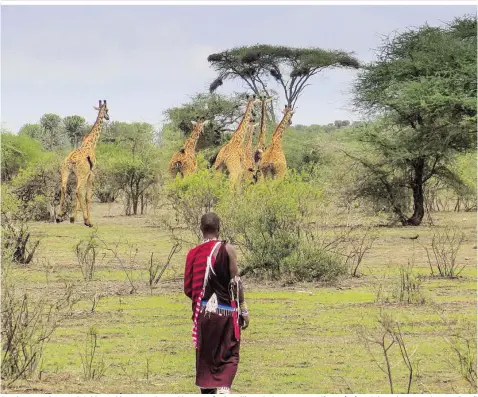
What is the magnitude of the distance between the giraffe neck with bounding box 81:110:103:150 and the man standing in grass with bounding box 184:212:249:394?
58.8ft

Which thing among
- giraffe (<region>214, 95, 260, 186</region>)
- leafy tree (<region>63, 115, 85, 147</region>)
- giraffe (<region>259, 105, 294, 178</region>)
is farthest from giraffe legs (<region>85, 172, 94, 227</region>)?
leafy tree (<region>63, 115, 85, 147</region>)

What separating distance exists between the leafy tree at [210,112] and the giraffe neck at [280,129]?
1088 cm

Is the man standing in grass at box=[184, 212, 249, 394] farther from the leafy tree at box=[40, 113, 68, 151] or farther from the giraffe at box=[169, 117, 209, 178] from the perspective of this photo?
the leafy tree at box=[40, 113, 68, 151]

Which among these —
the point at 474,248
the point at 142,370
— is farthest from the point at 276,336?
the point at 474,248

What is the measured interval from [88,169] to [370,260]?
990 cm

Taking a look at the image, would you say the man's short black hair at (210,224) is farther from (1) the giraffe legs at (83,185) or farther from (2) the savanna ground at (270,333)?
(1) the giraffe legs at (83,185)

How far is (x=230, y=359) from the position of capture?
5836 mm

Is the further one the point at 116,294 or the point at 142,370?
the point at 116,294

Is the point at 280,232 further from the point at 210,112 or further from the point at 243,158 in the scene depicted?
the point at 210,112

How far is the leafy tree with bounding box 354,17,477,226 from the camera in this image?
21.7m

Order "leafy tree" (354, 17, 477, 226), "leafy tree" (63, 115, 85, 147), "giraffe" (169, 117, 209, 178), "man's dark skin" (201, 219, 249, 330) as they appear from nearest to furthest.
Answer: "man's dark skin" (201, 219, 249, 330)
"leafy tree" (354, 17, 477, 226)
"giraffe" (169, 117, 209, 178)
"leafy tree" (63, 115, 85, 147)

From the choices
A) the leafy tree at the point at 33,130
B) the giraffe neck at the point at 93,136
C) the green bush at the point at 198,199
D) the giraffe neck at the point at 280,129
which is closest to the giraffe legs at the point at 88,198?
the giraffe neck at the point at 93,136

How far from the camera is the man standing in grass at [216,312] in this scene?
578 cm

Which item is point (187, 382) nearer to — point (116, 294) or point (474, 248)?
point (116, 294)
